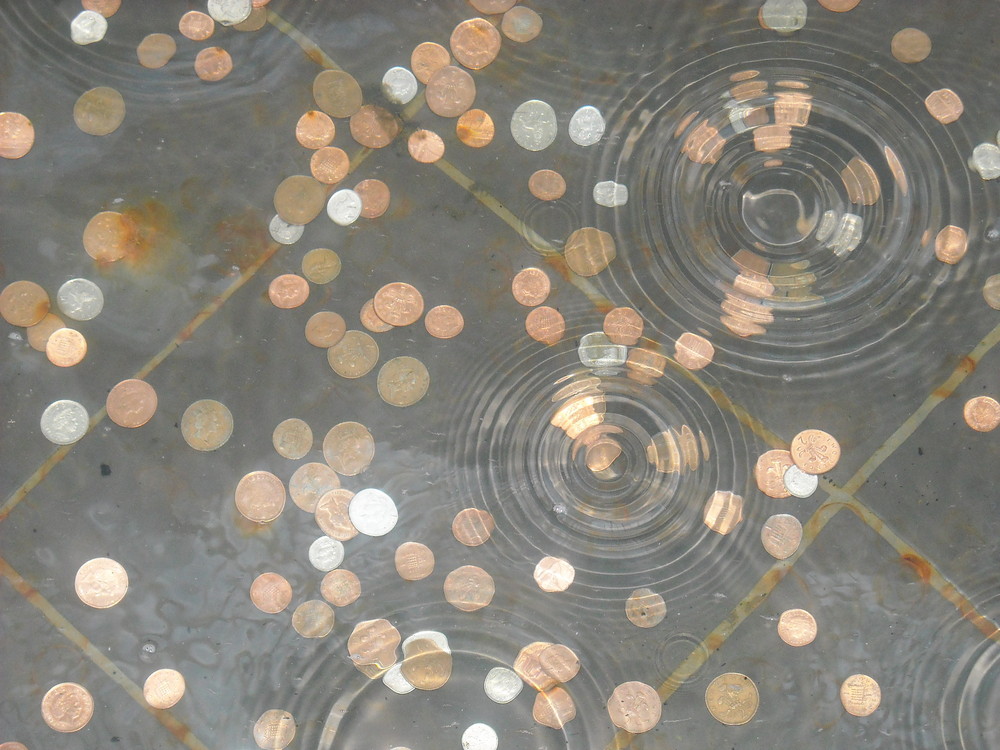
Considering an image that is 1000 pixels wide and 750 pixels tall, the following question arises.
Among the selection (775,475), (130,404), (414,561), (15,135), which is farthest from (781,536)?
(15,135)

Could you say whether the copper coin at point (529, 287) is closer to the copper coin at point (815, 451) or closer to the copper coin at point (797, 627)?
the copper coin at point (815, 451)

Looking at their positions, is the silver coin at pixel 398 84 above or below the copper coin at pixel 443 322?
above

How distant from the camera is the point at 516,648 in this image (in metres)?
1.69

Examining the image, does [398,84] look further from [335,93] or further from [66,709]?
[66,709]

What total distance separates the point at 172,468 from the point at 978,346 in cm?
158

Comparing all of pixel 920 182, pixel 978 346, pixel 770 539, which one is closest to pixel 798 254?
pixel 920 182

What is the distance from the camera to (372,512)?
1696 mm

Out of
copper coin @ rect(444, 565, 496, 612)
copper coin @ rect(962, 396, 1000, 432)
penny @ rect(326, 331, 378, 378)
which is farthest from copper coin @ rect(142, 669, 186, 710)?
copper coin @ rect(962, 396, 1000, 432)

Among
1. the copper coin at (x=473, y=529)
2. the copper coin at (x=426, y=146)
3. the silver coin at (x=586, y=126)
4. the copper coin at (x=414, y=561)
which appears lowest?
the copper coin at (x=414, y=561)

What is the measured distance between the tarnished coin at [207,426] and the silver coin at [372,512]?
11.0 inches

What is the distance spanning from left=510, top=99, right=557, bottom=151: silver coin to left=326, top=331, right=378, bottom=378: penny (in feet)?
1.62

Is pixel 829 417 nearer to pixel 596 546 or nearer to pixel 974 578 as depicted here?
pixel 974 578

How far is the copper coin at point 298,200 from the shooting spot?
170cm

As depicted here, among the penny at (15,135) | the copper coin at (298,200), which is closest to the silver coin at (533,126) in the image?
the copper coin at (298,200)
